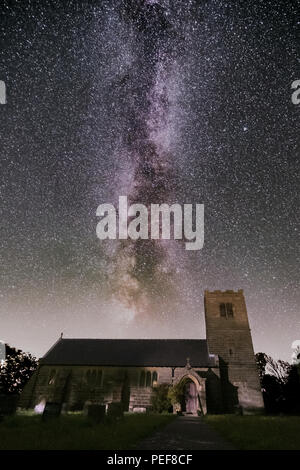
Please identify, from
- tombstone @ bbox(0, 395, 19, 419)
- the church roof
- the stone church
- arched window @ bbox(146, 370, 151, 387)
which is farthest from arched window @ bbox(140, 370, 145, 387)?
tombstone @ bbox(0, 395, 19, 419)

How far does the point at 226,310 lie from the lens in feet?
123

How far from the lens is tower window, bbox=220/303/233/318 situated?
37.2 m

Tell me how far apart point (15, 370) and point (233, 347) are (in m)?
60.6

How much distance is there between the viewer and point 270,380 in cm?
5384

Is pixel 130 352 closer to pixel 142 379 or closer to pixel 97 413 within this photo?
pixel 142 379

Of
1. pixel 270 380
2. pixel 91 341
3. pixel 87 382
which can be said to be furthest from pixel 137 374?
pixel 270 380

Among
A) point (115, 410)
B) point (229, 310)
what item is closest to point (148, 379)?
point (229, 310)

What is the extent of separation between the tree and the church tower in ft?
175

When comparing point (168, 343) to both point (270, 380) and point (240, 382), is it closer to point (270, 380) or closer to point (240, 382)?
point (240, 382)

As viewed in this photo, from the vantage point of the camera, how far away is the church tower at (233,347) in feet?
100

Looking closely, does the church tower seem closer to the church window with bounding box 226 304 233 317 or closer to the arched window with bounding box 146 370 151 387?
the church window with bounding box 226 304 233 317
